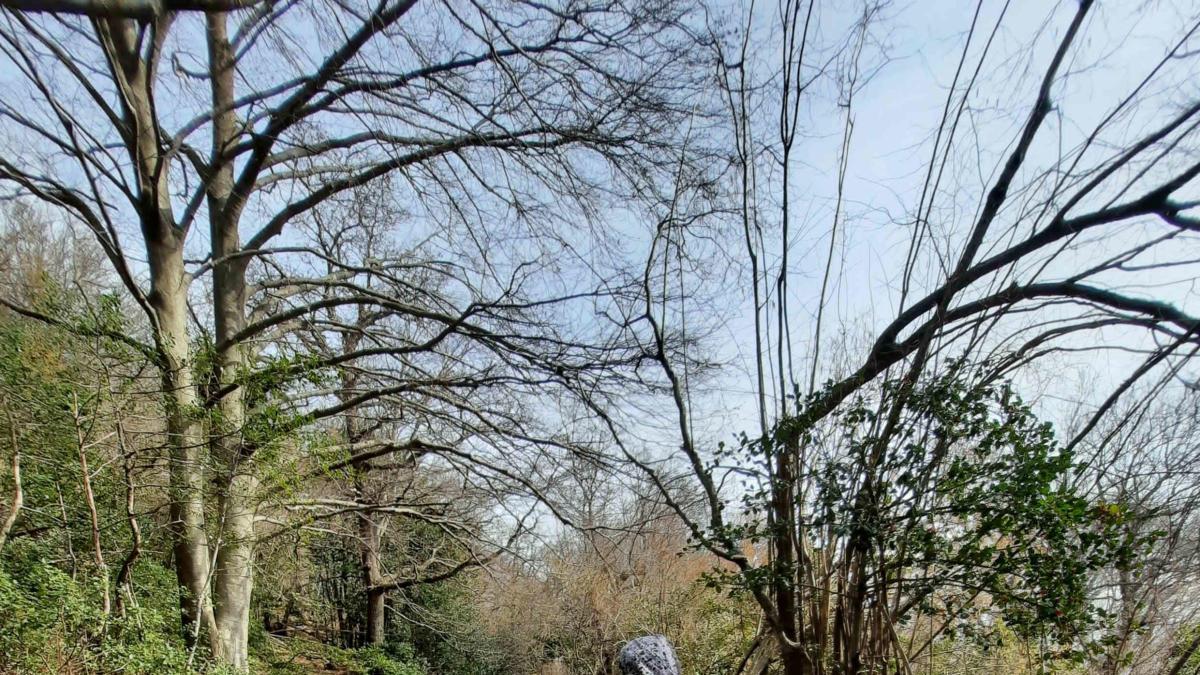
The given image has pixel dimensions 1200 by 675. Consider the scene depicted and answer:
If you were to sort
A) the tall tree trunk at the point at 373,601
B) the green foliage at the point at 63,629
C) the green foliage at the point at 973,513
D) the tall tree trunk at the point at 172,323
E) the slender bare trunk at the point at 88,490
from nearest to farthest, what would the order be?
the green foliage at the point at 973,513
the green foliage at the point at 63,629
the slender bare trunk at the point at 88,490
the tall tree trunk at the point at 172,323
the tall tree trunk at the point at 373,601

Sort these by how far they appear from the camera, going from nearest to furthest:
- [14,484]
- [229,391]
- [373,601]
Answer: [14,484] < [229,391] < [373,601]

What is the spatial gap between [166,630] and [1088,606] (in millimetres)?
4541

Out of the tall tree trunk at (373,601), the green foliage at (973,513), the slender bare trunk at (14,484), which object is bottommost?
the tall tree trunk at (373,601)

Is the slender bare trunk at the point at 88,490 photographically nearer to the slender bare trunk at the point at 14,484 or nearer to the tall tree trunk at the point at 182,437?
the slender bare trunk at the point at 14,484

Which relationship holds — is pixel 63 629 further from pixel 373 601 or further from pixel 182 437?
pixel 373 601

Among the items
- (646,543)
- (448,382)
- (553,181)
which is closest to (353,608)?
(646,543)

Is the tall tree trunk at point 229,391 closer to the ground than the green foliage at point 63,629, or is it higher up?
higher up

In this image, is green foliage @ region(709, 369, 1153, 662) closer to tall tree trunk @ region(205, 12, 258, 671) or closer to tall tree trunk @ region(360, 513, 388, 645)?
tall tree trunk @ region(205, 12, 258, 671)

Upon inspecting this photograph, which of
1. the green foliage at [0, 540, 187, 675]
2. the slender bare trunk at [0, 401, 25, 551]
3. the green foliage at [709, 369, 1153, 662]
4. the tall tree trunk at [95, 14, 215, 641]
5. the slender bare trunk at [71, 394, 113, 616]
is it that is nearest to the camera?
the green foliage at [709, 369, 1153, 662]

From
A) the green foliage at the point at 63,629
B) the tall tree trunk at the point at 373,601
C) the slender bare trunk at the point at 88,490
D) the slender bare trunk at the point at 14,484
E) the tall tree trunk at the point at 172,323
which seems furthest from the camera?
the tall tree trunk at the point at 373,601

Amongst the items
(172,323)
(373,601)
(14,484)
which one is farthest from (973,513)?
(373,601)

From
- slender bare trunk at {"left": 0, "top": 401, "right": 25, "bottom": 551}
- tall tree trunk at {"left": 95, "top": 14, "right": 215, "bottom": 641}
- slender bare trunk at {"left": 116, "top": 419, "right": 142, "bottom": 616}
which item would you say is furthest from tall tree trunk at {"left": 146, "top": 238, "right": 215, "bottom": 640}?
slender bare trunk at {"left": 0, "top": 401, "right": 25, "bottom": 551}

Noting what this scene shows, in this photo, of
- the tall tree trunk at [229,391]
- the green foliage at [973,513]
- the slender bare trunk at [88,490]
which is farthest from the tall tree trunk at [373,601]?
the green foliage at [973,513]

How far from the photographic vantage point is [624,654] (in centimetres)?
489
